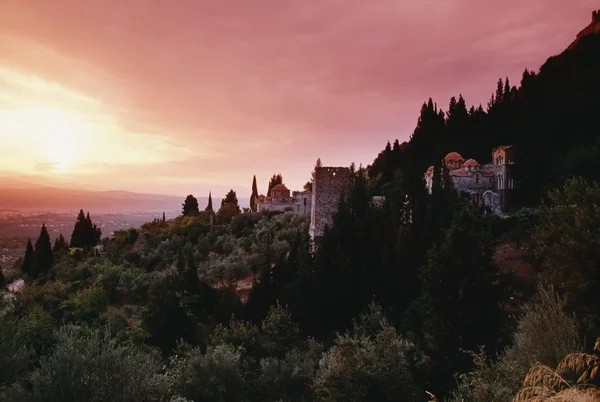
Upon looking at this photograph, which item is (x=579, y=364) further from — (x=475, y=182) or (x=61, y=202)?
(x=61, y=202)

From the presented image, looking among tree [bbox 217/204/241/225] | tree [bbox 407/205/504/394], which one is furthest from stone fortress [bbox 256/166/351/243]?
tree [bbox 217/204/241/225]

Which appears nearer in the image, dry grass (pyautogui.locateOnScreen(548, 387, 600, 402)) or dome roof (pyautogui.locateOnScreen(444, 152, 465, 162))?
dry grass (pyautogui.locateOnScreen(548, 387, 600, 402))

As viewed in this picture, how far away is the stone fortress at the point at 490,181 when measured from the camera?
31703 mm

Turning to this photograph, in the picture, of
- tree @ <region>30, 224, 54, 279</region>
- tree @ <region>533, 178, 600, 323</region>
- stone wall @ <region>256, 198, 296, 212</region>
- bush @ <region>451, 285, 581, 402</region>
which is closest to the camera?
bush @ <region>451, 285, 581, 402</region>

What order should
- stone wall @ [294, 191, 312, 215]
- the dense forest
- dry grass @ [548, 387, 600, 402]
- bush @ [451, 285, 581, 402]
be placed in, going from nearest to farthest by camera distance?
dry grass @ [548, 387, 600, 402], bush @ [451, 285, 581, 402], the dense forest, stone wall @ [294, 191, 312, 215]

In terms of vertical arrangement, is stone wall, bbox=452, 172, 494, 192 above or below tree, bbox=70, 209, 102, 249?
above

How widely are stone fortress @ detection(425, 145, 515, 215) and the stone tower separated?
979 centimetres

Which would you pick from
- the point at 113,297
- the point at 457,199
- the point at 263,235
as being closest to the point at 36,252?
the point at 113,297

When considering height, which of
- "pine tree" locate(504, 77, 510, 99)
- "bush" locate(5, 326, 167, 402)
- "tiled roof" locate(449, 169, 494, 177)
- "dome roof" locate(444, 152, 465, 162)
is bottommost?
"bush" locate(5, 326, 167, 402)

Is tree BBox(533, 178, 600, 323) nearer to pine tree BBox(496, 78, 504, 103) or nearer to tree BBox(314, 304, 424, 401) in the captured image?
tree BBox(314, 304, 424, 401)

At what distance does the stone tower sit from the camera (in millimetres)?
25938

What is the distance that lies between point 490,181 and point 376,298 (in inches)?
749

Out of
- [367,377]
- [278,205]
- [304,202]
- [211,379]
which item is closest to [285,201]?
[278,205]

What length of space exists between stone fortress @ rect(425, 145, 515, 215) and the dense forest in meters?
1.30
